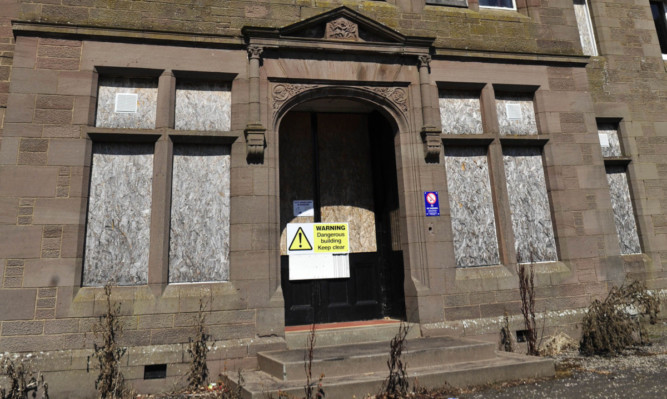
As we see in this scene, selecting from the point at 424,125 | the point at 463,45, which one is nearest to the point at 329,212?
the point at 424,125

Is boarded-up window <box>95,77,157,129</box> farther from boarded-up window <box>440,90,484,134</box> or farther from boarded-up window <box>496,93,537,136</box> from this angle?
boarded-up window <box>496,93,537,136</box>

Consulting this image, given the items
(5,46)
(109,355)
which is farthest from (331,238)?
(5,46)

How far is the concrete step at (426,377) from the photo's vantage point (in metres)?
4.77

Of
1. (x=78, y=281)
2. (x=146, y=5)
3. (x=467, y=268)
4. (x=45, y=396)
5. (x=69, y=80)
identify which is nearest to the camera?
(x=45, y=396)

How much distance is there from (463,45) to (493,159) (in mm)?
2282

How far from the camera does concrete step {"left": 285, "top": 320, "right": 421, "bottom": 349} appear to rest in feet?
21.4

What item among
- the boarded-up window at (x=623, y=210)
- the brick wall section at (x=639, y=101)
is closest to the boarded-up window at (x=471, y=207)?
the boarded-up window at (x=623, y=210)

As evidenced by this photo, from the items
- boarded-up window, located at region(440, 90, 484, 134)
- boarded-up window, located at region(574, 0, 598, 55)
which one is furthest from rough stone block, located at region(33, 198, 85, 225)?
boarded-up window, located at region(574, 0, 598, 55)

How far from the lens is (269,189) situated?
681 centimetres

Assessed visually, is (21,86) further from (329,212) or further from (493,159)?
(493,159)

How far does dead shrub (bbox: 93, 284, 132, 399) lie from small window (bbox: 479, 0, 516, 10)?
8806mm

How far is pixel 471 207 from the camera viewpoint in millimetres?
7797

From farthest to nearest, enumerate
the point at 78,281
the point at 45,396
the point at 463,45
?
the point at 463,45 → the point at 78,281 → the point at 45,396

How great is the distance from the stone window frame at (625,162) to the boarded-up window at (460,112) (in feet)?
10.4
